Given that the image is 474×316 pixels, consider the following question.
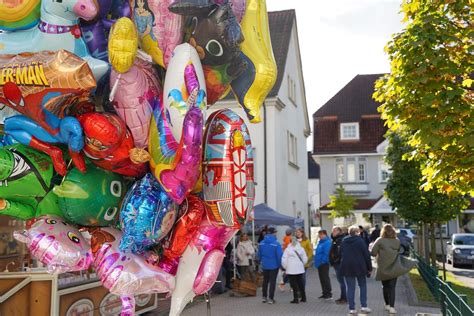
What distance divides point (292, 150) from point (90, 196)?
20982 millimetres

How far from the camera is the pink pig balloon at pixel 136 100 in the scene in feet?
10.2

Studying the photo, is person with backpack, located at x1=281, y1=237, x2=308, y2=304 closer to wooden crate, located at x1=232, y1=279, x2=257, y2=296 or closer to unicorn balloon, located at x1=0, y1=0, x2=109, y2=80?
wooden crate, located at x1=232, y1=279, x2=257, y2=296

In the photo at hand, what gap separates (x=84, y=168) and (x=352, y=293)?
7.48 metres

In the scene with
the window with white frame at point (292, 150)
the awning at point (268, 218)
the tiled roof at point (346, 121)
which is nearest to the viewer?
the awning at point (268, 218)

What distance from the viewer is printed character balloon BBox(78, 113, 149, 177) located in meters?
2.97

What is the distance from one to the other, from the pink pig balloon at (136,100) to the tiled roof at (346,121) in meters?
31.8

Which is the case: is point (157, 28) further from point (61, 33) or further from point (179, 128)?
point (179, 128)

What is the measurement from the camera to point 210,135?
10.3 ft

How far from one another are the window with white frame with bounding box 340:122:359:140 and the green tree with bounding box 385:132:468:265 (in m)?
17.3

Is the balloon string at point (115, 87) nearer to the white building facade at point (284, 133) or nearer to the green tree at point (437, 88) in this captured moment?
the green tree at point (437, 88)

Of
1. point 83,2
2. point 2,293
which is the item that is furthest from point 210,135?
point 2,293

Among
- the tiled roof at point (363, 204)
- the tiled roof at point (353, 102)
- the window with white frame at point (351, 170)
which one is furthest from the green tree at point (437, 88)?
the tiled roof at point (353, 102)

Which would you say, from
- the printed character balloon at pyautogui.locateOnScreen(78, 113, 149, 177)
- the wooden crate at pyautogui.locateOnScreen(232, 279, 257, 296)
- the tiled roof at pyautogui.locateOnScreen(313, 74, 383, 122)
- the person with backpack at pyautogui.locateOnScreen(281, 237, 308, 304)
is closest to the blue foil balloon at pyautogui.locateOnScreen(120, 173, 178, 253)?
the printed character balloon at pyautogui.locateOnScreen(78, 113, 149, 177)

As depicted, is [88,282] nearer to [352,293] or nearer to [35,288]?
[35,288]
